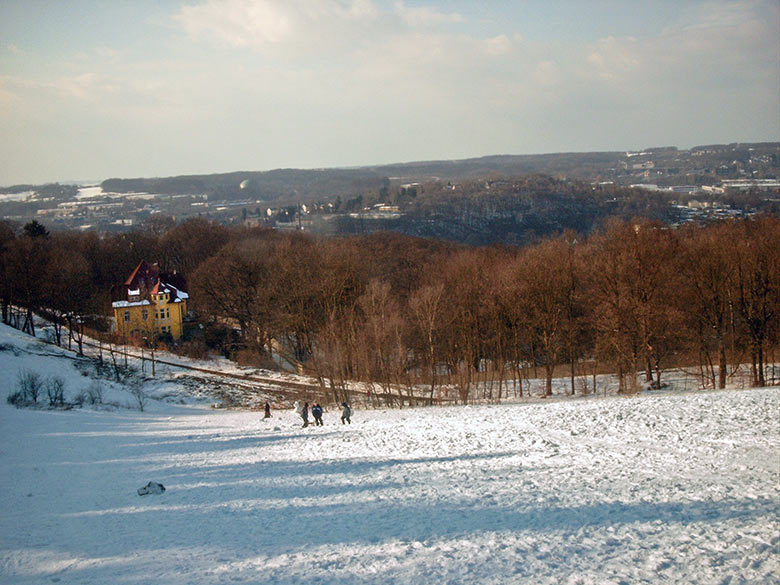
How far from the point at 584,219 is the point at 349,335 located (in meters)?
120

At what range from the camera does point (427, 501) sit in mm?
13500

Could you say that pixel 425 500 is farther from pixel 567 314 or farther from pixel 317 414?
pixel 567 314

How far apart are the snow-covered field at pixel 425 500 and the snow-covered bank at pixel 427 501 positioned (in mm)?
54

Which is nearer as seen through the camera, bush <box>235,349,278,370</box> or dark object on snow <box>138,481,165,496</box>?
dark object on snow <box>138,481,165,496</box>

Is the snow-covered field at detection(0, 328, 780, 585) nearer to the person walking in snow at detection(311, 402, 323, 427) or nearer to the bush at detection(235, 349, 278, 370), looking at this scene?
the person walking in snow at detection(311, 402, 323, 427)

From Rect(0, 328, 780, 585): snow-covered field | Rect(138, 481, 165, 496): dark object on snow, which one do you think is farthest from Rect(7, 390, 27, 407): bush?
Rect(138, 481, 165, 496): dark object on snow

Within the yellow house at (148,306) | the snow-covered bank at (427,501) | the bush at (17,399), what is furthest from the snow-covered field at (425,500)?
the yellow house at (148,306)

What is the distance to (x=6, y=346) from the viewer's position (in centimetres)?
3928

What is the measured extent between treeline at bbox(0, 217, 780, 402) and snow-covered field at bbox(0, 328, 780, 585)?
392 inches

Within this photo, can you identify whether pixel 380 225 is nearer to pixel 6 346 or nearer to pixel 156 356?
pixel 156 356

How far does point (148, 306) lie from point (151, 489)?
46293 millimetres

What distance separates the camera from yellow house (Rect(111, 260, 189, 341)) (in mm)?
56438

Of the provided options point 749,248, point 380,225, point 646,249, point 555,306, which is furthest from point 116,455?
point 380,225

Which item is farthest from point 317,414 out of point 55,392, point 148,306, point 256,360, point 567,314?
point 148,306
